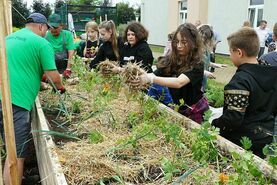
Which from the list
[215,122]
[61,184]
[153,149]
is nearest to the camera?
[61,184]

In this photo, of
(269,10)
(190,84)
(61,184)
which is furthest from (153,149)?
(269,10)

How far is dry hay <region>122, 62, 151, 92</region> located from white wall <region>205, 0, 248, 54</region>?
46.0 ft

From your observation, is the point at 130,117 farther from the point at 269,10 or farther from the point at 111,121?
the point at 269,10

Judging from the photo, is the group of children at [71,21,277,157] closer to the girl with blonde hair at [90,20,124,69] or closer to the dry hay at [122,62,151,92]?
the dry hay at [122,62,151,92]

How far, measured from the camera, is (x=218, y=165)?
2.09 meters

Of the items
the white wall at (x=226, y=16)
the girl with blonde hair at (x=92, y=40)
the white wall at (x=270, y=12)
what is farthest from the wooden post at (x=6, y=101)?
the white wall at (x=226, y=16)

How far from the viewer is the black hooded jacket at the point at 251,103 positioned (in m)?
2.32

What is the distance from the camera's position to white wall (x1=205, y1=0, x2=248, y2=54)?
15930mm

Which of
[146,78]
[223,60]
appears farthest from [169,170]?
[223,60]

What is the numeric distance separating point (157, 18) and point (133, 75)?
24.0 metres

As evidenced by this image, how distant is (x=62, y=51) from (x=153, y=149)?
403cm

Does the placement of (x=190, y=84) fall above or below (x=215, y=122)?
above

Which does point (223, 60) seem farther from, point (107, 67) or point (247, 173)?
point (247, 173)

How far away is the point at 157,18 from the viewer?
2623 cm
